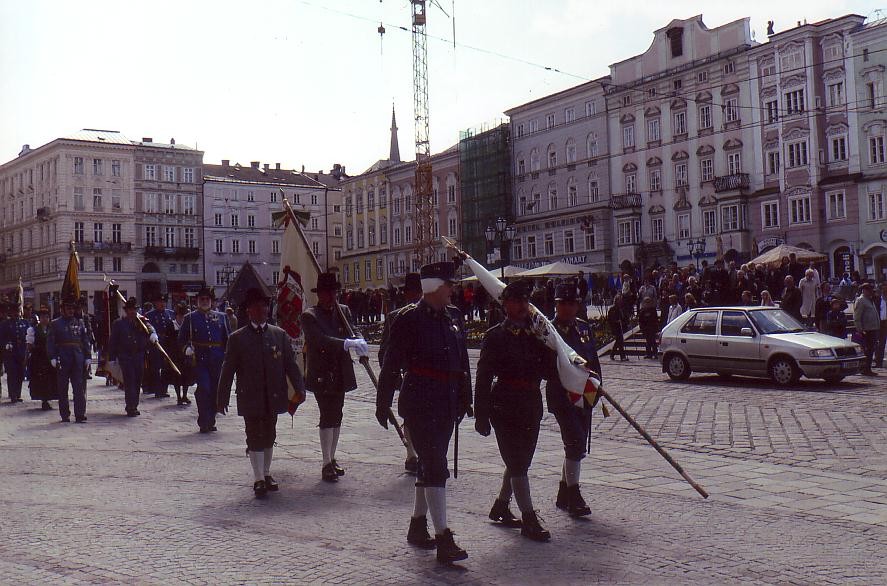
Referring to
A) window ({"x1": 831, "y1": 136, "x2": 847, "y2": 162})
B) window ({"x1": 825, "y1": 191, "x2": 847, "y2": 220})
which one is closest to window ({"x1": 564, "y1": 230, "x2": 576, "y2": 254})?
window ({"x1": 825, "y1": 191, "x2": 847, "y2": 220})

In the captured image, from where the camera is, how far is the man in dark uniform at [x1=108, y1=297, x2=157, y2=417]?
14008 millimetres

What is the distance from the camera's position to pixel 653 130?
54688mm

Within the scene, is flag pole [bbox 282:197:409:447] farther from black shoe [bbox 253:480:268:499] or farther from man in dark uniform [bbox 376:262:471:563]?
man in dark uniform [bbox 376:262:471:563]

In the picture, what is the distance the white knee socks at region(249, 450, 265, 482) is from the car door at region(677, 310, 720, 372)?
1169 centimetres

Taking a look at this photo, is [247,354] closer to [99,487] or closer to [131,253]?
[99,487]

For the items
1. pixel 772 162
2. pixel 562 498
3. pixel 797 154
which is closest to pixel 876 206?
pixel 797 154

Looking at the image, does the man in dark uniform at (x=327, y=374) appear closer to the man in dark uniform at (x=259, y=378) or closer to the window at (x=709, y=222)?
the man in dark uniform at (x=259, y=378)

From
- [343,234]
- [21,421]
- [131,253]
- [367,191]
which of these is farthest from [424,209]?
[21,421]

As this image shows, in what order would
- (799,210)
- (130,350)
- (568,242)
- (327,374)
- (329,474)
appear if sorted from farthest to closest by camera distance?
(568,242), (799,210), (130,350), (327,374), (329,474)

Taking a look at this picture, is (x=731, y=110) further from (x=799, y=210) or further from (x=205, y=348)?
(x=205, y=348)

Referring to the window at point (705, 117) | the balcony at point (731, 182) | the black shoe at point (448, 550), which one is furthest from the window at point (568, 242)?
the black shoe at point (448, 550)

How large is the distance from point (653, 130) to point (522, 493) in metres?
51.4

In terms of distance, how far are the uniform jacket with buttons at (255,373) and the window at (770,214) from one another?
43.5 metres

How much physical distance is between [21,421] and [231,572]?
9.97 meters
